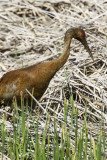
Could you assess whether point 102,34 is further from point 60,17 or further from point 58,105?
point 58,105

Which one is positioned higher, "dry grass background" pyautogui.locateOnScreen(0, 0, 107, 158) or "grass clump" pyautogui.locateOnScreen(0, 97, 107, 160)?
"dry grass background" pyautogui.locateOnScreen(0, 0, 107, 158)

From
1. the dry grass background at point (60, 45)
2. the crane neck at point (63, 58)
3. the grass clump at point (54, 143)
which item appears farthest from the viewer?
the dry grass background at point (60, 45)

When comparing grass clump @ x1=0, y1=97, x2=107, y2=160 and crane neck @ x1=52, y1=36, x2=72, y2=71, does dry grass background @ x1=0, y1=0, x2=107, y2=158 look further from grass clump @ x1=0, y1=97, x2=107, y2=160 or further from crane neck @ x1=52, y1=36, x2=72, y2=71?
grass clump @ x1=0, y1=97, x2=107, y2=160

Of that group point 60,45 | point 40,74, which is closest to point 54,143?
point 40,74

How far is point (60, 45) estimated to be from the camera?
6.27 metres

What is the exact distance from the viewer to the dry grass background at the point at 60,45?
5.28 m

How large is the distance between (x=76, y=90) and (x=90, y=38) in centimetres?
119

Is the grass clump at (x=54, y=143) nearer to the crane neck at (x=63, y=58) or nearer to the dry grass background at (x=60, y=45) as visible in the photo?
the dry grass background at (x=60, y=45)

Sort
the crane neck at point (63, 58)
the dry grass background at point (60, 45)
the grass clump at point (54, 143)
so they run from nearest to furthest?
1. the grass clump at point (54, 143)
2. the crane neck at point (63, 58)
3. the dry grass background at point (60, 45)

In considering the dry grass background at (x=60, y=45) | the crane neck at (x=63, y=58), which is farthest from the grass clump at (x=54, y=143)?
the crane neck at (x=63, y=58)

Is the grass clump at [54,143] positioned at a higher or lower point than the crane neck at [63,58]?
lower

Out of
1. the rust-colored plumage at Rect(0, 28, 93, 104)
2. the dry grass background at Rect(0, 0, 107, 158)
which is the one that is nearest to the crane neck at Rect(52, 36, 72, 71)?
the rust-colored plumage at Rect(0, 28, 93, 104)

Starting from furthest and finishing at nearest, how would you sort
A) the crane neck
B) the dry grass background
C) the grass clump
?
the dry grass background, the crane neck, the grass clump

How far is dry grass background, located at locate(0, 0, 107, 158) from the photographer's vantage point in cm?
528
